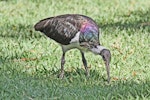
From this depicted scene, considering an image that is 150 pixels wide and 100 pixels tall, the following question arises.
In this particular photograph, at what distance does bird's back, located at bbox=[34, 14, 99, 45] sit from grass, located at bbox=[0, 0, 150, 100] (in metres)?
0.61

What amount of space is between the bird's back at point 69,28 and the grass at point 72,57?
607 mm

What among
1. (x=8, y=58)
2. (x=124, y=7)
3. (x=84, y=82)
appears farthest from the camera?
(x=124, y=7)

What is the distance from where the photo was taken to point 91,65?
30.9ft

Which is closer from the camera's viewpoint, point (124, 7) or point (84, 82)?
point (84, 82)

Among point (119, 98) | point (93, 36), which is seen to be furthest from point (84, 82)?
point (119, 98)

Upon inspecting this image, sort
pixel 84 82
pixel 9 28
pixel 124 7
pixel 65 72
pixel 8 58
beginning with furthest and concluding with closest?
pixel 124 7
pixel 9 28
pixel 8 58
pixel 65 72
pixel 84 82

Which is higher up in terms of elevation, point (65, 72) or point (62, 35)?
point (62, 35)

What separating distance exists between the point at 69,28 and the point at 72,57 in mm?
1550

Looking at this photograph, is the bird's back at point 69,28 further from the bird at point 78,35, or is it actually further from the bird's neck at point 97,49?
the bird's neck at point 97,49

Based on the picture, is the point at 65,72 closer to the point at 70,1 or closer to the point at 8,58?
the point at 8,58

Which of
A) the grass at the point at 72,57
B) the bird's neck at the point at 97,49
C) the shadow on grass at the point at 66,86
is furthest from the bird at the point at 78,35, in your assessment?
the grass at the point at 72,57

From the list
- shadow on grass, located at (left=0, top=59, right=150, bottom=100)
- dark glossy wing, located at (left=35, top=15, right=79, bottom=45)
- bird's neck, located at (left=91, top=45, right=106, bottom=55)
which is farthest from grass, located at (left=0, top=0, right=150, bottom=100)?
dark glossy wing, located at (left=35, top=15, right=79, bottom=45)

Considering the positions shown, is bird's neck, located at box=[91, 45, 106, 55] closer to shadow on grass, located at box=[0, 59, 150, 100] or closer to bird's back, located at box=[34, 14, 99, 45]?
bird's back, located at box=[34, 14, 99, 45]

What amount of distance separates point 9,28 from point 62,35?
13.1ft
